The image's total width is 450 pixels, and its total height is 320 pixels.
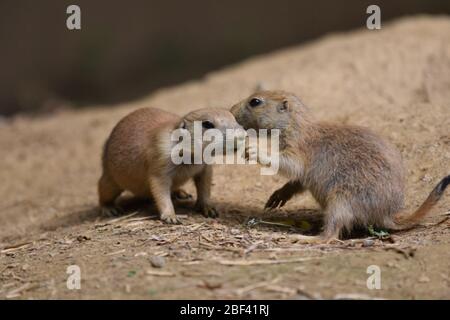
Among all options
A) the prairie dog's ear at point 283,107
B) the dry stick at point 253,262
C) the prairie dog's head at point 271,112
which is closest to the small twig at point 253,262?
the dry stick at point 253,262

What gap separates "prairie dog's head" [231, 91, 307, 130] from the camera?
19.4ft

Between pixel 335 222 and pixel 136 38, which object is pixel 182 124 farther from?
pixel 136 38

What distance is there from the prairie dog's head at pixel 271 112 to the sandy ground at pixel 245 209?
95 centimetres

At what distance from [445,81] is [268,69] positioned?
3085 mm

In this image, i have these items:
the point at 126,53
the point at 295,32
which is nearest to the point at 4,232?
the point at 126,53

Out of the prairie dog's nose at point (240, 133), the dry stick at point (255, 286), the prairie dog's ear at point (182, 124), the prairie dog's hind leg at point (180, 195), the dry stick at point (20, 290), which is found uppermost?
the prairie dog's ear at point (182, 124)

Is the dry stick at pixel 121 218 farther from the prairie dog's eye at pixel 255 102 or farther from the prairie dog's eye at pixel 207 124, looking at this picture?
the prairie dog's eye at pixel 255 102

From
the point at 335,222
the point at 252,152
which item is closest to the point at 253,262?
the point at 335,222

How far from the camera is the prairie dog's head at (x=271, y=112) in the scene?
19.4ft

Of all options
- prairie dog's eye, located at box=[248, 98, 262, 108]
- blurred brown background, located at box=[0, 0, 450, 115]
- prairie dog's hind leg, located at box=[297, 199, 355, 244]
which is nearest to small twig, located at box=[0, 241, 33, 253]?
prairie dog's eye, located at box=[248, 98, 262, 108]

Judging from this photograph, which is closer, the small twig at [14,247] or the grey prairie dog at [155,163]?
the grey prairie dog at [155,163]

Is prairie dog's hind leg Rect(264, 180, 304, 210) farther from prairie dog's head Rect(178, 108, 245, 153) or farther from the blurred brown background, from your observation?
the blurred brown background

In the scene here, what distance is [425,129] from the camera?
7133mm

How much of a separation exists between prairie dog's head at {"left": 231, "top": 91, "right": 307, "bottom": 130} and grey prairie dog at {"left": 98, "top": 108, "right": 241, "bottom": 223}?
0.23 metres
